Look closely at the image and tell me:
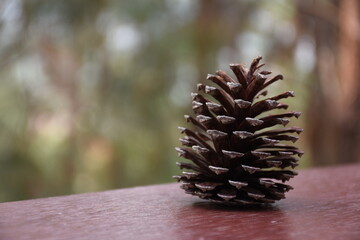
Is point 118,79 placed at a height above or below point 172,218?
above

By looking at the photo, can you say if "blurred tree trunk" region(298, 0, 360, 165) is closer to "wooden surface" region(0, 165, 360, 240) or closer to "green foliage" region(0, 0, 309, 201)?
"green foliage" region(0, 0, 309, 201)

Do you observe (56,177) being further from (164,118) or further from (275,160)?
(275,160)

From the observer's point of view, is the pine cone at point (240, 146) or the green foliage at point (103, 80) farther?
the green foliage at point (103, 80)

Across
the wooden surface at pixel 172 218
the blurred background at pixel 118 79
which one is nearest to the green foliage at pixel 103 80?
the blurred background at pixel 118 79

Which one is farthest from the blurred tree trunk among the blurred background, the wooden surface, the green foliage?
the wooden surface

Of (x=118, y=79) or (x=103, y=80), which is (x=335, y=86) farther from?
(x=103, y=80)

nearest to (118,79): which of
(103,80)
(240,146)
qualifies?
(103,80)

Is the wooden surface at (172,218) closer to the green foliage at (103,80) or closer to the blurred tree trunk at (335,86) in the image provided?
the blurred tree trunk at (335,86)
